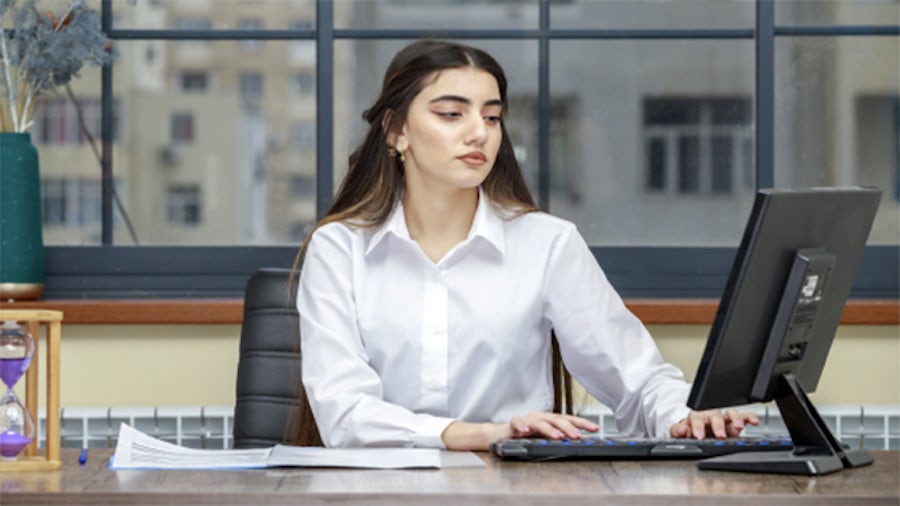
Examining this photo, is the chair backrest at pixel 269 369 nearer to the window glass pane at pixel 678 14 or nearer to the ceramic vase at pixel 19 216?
the ceramic vase at pixel 19 216

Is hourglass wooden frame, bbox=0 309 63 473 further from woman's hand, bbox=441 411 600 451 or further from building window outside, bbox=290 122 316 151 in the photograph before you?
building window outside, bbox=290 122 316 151

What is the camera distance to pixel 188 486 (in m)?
1.59

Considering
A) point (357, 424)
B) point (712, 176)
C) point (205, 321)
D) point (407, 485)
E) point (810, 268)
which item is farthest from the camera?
point (712, 176)

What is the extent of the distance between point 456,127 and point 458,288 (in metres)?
0.26

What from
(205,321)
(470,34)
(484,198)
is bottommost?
(205,321)

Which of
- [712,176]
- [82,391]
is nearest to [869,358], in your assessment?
[82,391]

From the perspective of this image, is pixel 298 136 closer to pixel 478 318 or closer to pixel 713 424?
pixel 478 318

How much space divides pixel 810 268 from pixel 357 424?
2.32 feet

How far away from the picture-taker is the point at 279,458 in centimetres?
176

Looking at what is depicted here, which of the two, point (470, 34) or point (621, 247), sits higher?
point (470, 34)

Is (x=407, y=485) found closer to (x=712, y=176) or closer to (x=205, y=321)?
(x=205, y=321)

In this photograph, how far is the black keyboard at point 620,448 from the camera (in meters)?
1.79

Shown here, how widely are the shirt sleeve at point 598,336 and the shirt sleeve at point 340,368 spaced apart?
1.11 feet

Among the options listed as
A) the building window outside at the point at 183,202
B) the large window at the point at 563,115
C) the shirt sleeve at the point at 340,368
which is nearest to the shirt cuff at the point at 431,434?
the shirt sleeve at the point at 340,368
